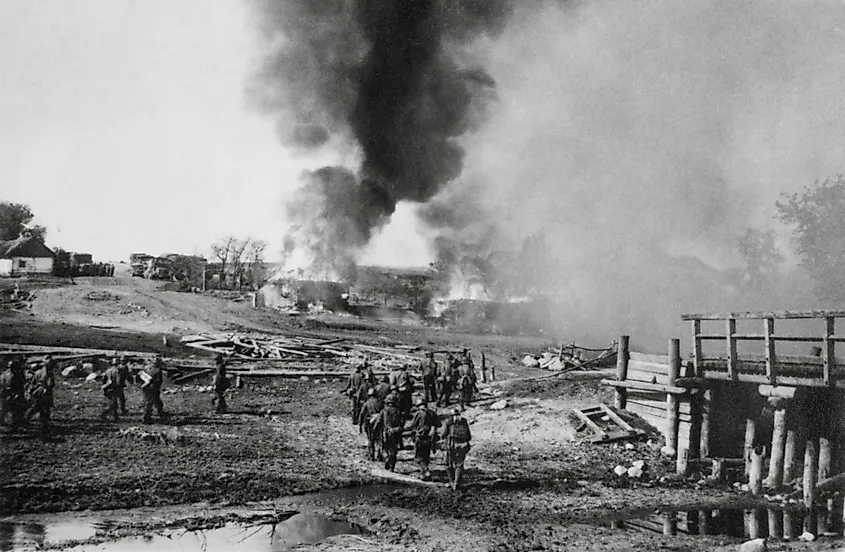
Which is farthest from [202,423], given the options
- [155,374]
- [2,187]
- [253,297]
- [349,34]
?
[349,34]

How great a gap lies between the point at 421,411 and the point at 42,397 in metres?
6.46

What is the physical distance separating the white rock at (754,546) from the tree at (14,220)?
12.1m

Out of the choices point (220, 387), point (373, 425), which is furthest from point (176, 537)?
point (220, 387)

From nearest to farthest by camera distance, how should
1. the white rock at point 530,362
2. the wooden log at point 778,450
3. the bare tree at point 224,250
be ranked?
the wooden log at point 778,450 → the bare tree at point 224,250 → the white rock at point 530,362

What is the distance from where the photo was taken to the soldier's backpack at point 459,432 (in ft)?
28.7

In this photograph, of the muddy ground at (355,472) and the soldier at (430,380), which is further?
the soldier at (430,380)

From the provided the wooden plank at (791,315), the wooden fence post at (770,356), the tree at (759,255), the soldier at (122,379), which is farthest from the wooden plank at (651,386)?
the soldier at (122,379)

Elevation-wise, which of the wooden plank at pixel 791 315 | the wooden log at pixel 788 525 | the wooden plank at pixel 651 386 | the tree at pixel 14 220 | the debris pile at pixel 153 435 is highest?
the tree at pixel 14 220

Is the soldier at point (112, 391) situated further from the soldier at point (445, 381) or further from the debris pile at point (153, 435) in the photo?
the soldier at point (445, 381)

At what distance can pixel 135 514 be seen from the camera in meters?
7.55

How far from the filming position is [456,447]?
876 centimetres

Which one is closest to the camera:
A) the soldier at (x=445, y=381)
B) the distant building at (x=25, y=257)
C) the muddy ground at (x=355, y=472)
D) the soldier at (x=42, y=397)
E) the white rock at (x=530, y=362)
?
the muddy ground at (x=355, y=472)

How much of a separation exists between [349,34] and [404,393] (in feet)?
32.9

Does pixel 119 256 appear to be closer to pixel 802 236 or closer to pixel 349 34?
pixel 349 34
